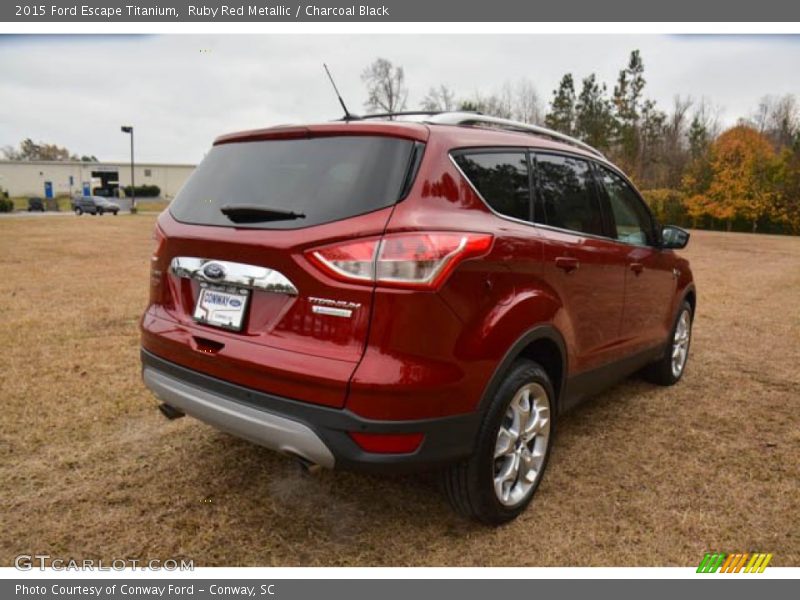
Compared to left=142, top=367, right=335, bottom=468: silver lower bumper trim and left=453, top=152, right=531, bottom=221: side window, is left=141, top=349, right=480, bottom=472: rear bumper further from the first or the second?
left=453, top=152, right=531, bottom=221: side window

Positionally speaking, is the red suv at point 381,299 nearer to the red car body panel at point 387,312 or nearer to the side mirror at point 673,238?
Answer: the red car body panel at point 387,312

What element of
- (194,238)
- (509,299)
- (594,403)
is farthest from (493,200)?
(594,403)

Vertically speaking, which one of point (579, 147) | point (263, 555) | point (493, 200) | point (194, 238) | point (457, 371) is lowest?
point (263, 555)

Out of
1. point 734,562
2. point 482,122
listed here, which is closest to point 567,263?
point 482,122

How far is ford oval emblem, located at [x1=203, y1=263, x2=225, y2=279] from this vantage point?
256 centimetres

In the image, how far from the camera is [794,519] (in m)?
2.95

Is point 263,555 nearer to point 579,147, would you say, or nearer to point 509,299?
point 509,299

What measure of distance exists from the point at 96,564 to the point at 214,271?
1.35 m

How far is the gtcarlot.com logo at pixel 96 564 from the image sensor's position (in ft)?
8.20

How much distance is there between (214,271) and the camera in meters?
2.59

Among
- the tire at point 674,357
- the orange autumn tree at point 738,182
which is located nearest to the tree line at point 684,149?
the orange autumn tree at point 738,182

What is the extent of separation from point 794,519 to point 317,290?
8.65ft

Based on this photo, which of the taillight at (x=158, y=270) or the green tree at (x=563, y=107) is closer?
the taillight at (x=158, y=270)

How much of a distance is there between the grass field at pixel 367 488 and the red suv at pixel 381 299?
1.15ft
